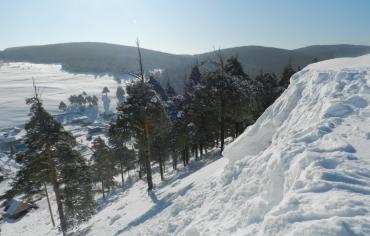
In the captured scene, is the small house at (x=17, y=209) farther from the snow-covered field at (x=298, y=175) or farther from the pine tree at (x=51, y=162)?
the snow-covered field at (x=298, y=175)

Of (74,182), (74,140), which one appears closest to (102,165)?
(74,182)

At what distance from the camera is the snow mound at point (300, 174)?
4.60 metres

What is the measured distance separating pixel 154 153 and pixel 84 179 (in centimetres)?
1918

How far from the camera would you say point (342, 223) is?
4094mm

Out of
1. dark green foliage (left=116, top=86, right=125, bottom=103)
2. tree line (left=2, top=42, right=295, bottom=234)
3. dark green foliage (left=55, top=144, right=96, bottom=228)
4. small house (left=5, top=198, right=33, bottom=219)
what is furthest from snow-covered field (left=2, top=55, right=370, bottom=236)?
dark green foliage (left=116, top=86, right=125, bottom=103)

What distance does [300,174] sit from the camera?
582 cm

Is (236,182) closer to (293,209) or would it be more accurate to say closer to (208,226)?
(208,226)

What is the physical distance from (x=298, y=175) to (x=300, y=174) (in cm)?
6

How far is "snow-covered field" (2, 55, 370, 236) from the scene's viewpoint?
15.1ft

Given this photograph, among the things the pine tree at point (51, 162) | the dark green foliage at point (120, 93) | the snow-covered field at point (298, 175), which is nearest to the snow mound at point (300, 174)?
the snow-covered field at point (298, 175)

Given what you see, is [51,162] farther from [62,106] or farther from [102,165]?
[62,106]

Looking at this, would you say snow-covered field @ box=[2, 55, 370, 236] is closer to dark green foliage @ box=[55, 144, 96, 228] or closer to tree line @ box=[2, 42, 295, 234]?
dark green foliage @ box=[55, 144, 96, 228]

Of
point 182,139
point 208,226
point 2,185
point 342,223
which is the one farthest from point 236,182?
point 2,185

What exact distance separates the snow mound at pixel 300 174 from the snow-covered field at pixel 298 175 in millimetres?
16
